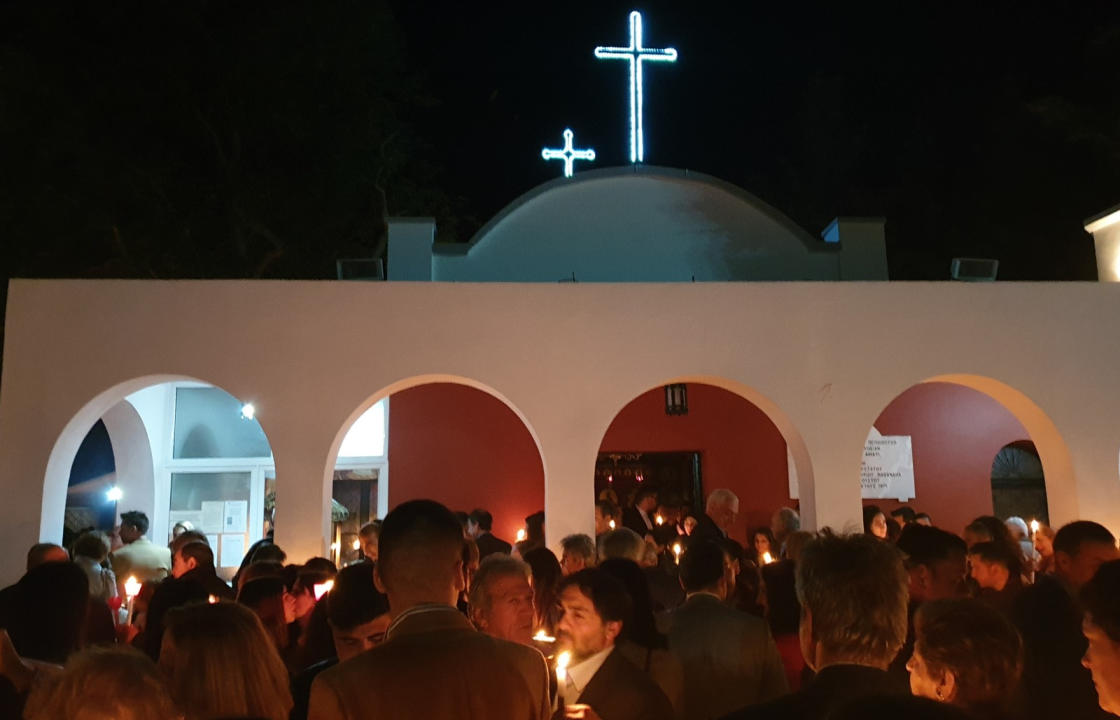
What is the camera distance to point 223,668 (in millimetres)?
2887

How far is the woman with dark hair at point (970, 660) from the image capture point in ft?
9.27

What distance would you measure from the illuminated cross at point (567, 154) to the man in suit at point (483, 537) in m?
4.94

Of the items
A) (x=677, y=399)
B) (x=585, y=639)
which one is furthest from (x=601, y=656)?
(x=677, y=399)

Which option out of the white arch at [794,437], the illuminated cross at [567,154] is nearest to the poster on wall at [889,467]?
the white arch at [794,437]

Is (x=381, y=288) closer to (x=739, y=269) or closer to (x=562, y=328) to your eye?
(x=562, y=328)

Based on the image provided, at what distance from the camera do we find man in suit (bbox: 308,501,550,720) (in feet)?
8.13

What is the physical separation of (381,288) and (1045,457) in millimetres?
7170

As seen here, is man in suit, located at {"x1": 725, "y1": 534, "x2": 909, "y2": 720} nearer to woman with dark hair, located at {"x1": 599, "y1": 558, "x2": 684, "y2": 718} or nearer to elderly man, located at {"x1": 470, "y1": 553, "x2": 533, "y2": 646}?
woman with dark hair, located at {"x1": 599, "y1": 558, "x2": 684, "y2": 718}

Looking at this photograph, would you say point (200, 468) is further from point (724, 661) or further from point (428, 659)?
point (428, 659)

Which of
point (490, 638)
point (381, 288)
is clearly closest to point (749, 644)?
point (490, 638)

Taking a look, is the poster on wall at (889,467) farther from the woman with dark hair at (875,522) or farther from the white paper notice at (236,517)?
the white paper notice at (236,517)

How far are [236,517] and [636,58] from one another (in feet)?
26.7

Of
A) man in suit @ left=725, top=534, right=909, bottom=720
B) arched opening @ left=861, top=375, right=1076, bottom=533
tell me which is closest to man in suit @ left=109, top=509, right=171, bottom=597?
man in suit @ left=725, top=534, right=909, bottom=720

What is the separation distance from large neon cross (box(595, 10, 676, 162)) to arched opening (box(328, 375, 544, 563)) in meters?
3.92
